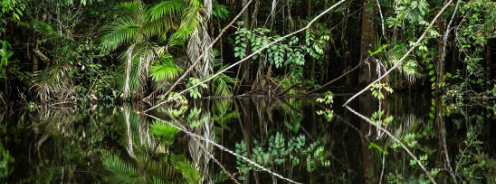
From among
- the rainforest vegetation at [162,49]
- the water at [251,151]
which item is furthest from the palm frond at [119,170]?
the rainforest vegetation at [162,49]

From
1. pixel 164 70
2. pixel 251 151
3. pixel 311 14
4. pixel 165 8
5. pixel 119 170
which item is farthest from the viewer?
pixel 311 14

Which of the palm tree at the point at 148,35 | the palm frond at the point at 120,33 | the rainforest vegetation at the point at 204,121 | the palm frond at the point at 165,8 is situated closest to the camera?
the rainforest vegetation at the point at 204,121

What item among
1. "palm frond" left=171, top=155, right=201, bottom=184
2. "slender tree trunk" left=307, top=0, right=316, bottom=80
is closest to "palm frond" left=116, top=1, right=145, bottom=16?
"slender tree trunk" left=307, top=0, right=316, bottom=80

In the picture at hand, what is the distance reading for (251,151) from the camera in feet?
11.1

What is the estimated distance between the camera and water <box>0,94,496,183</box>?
254cm

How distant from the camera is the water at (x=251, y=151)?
254 cm

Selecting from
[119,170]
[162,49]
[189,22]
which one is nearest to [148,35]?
[162,49]

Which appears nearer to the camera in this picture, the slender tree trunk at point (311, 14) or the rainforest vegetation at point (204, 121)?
the rainforest vegetation at point (204, 121)

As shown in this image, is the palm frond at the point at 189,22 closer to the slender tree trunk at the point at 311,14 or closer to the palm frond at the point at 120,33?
the palm frond at the point at 120,33

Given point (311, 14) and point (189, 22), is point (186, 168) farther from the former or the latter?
point (311, 14)

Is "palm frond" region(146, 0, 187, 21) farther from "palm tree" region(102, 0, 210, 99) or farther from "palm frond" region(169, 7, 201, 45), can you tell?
"palm frond" region(169, 7, 201, 45)

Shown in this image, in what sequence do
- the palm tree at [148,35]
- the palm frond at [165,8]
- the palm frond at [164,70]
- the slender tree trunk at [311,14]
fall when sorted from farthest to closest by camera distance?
the slender tree trunk at [311,14] < the palm frond at [165,8] < the palm tree at [148,35] < the palm frond at [164,70]

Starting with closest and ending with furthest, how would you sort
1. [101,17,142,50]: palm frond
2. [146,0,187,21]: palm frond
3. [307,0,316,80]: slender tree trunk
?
[146,0,187,21]: palm frond, [101,17,142,50]: palm frond, [307,0,316,80]: slender tree trunk

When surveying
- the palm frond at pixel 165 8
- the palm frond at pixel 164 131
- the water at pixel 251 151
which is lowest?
the palm frond at pixel 164 131
